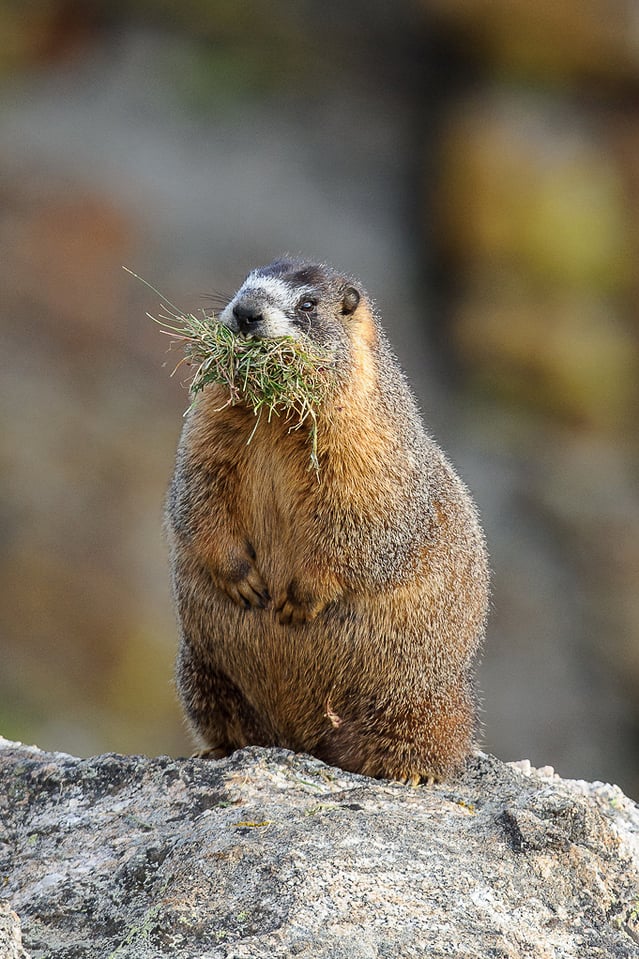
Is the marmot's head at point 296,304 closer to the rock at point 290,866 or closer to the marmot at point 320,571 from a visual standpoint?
the marmot at point 320,571

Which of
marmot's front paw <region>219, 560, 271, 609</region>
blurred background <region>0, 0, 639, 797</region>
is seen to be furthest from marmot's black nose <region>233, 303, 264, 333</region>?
blurred background <region>0, 0, 639, 797</region>

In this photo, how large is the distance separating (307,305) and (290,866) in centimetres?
248

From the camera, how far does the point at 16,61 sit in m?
16.0

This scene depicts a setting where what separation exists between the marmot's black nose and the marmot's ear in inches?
24.1

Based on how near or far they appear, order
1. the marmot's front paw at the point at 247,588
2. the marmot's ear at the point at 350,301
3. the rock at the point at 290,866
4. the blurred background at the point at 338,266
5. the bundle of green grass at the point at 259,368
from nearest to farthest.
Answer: the rock at the point at 290,866 → the bundle of green grass at the point at 259,368 → the marmot's front paw at the point at 247,588 → the marmot's ear at the point at 350,301 → the blurred background at the point at 338,266

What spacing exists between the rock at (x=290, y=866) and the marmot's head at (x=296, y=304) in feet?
5.59

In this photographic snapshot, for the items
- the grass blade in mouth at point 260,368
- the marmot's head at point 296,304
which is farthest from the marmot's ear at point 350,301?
the grass blade in mouth at point 260,368

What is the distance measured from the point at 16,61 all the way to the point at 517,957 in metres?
14.3

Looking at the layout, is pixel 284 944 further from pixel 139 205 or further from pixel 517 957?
pixel 139 205

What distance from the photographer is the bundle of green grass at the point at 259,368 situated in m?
5.36

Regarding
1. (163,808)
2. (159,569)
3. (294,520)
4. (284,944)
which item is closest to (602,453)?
(159,569)

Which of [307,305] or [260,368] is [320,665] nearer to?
[260,368]

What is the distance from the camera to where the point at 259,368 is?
17.5 ft

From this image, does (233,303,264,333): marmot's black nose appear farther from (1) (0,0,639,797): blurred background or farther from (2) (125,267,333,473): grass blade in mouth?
(1) (0,0,639,797): blurred background
